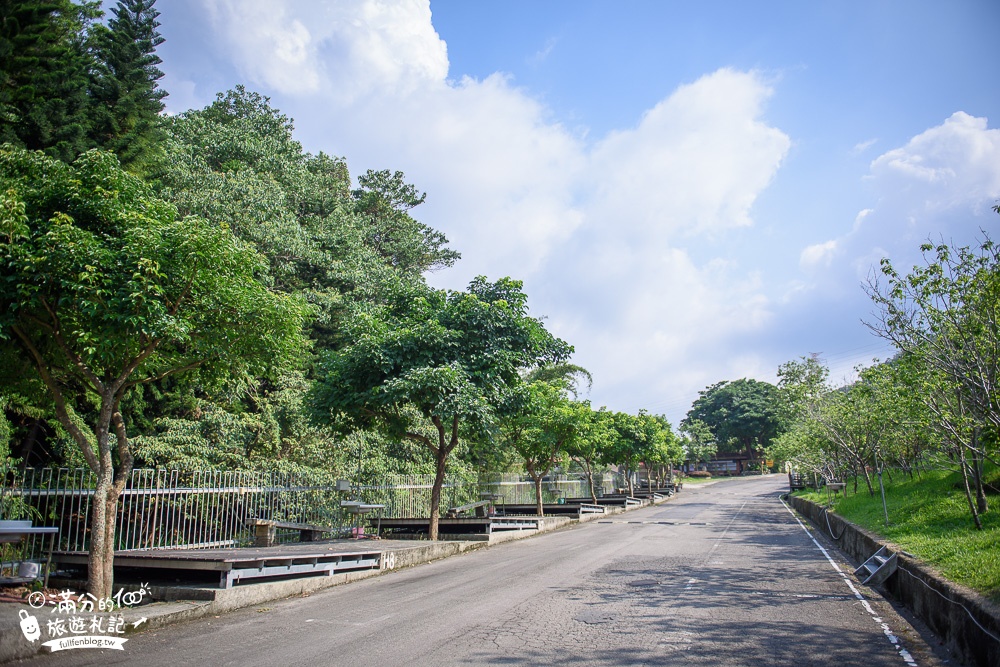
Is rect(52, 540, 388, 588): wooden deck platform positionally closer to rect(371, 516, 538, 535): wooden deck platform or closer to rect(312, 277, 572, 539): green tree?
rect(312, 277, 572, 539): green tree

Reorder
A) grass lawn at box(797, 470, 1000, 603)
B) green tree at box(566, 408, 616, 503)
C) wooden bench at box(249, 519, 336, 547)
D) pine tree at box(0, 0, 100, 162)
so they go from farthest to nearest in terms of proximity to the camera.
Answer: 1. green tree at box(566, 408, 616, 503)
2. pine tree at box(0, 0, 100, 162)
3. wooden bench at box(249, 519, 336, 547)
4. grass lawn at box(797, 470, 1000, 603)

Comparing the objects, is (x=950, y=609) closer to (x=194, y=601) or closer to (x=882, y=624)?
(x=882, y=624)

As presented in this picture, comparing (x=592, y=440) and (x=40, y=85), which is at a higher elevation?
(x=40, y=85)

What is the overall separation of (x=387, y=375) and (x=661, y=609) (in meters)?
8.91

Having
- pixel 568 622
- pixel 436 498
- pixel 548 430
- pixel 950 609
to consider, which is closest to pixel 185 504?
pixel 436 498

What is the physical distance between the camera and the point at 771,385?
9031 cm

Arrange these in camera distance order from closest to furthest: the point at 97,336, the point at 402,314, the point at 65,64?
the point at 97,336 < the point at 65,64 < the point at 402,314

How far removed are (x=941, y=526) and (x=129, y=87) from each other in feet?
77.5

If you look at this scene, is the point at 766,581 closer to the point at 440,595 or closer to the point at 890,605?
the point at 890,605

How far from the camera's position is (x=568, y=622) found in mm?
7695

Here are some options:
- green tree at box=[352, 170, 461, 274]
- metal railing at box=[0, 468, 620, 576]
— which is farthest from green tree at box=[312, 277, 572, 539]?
green tree at box=[352, 170, 461, 274]

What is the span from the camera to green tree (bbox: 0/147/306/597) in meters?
7.86

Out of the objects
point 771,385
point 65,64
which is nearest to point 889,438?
point 65,64

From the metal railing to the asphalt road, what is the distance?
427 centimetres
